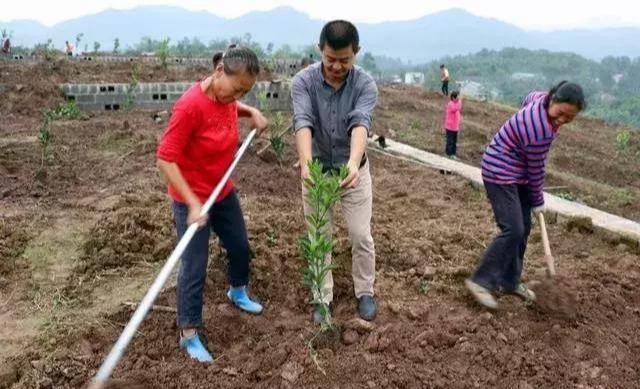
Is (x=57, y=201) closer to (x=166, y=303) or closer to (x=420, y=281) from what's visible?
(x=166, y=303)

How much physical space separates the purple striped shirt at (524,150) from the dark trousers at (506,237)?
0.06m

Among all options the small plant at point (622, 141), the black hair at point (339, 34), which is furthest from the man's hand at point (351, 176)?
the small plant at point (622, 141)

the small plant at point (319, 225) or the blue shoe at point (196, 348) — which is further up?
the small plant at point (319, 225)

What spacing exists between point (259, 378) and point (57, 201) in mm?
3586

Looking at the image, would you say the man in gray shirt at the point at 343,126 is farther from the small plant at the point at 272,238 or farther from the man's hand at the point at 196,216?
the small plant at the point at 272,238

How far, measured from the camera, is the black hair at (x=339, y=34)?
121 inches

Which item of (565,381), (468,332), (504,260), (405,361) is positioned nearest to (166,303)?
(405,361)

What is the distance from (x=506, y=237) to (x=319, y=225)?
1154 millimetres

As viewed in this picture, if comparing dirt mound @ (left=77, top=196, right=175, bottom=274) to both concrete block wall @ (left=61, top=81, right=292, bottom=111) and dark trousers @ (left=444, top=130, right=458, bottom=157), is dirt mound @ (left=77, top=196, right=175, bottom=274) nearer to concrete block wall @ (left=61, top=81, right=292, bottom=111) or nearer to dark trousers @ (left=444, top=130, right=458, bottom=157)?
dark trousers @ (left=444, top=130, right=458, bottom=157)

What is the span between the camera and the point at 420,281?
163 inches

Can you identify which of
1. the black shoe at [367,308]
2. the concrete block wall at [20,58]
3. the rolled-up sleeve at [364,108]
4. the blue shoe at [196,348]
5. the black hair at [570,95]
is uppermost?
the black hair at [570,95]

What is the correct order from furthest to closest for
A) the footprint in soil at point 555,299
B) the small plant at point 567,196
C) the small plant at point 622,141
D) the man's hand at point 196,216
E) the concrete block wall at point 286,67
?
the concrete block wall at point 286,67
the small plant at point 622,141
the small plant at point 567,196
the footprint in soil at point 555,299
the man's hand at point 196,216

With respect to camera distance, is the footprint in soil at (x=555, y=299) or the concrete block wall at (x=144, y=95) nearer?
the footprint in soil at (x=555, y=299)

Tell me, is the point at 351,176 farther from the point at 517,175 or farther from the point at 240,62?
the point at 517,175
